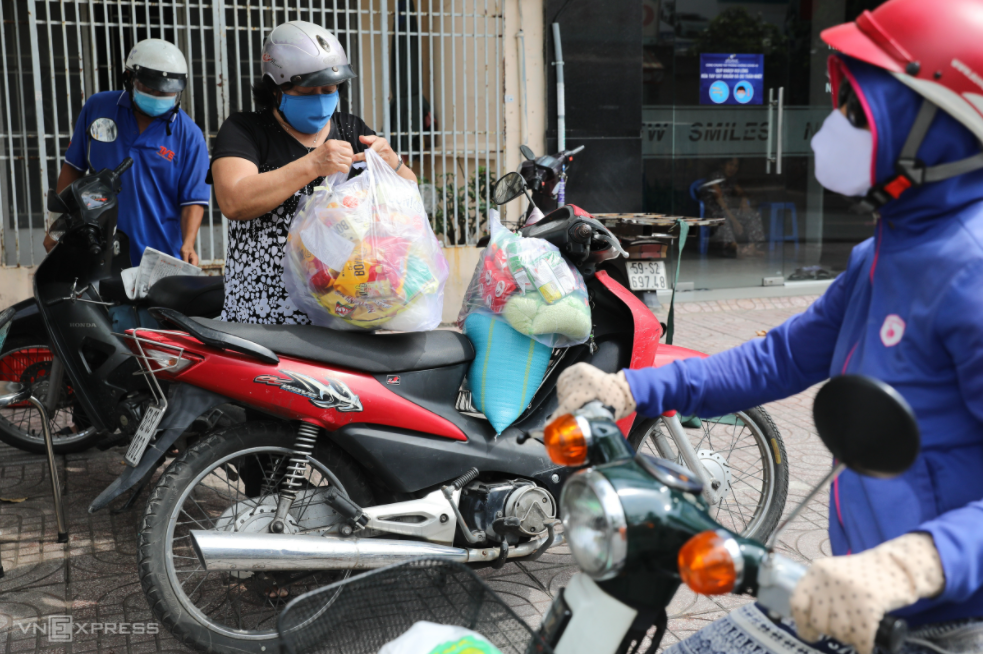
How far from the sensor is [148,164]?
4852 mm

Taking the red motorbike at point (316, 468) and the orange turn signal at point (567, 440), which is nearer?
the orange turn signal at point (567, 440)

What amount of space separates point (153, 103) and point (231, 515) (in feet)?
8.96

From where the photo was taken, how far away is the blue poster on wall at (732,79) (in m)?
9.59

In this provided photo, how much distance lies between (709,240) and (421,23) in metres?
3.89

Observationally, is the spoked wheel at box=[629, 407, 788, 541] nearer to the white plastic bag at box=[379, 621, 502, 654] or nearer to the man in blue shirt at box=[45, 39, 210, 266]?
the white plastic bag at box=[379, 621, 502, 654]

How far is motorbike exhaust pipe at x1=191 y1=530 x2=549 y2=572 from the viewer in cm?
267

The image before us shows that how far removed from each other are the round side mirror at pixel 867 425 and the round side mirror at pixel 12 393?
3.22 m

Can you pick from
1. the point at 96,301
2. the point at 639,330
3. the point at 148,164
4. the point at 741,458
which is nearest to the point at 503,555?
the point at 639,330

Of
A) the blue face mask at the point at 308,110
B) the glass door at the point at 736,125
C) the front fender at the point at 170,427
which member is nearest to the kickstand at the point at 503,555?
the front fender at the point at 170,427

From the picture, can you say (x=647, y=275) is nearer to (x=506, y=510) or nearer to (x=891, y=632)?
(x=506, y=510)

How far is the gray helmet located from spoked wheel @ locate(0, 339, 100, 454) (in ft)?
7.35

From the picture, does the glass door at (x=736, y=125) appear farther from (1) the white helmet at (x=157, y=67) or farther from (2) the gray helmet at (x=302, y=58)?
(2) the gray helmet at (x=302, y=58)

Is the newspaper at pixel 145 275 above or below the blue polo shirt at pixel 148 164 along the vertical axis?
below

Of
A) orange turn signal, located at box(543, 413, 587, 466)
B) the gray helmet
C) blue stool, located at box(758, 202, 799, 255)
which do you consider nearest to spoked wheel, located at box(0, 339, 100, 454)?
the gray helmet
